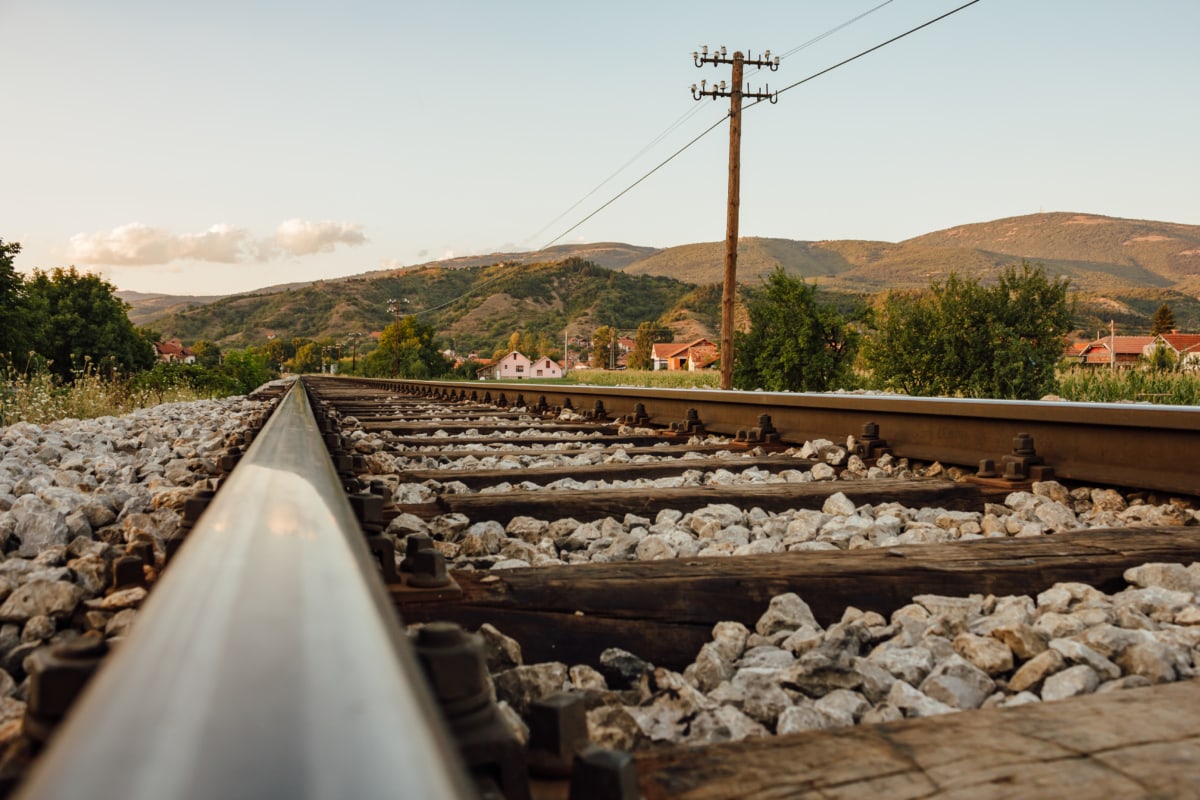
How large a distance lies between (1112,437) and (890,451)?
1178 millimetres

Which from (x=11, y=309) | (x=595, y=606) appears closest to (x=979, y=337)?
(x=595, y=606)

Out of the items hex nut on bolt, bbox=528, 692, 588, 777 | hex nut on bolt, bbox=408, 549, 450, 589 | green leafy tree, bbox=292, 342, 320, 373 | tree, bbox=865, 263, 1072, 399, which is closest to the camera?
hex nut on bolt, bbox=528, 692, 588, 777

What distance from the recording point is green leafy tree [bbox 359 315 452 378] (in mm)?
84438

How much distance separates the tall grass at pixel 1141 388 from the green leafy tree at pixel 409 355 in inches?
2832

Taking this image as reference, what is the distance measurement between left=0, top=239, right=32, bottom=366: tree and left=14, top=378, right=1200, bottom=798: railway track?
40155 mm

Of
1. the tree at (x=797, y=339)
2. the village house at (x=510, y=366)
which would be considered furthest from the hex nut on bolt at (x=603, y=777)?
the village house at (x=510, y=366)

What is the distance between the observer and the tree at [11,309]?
36.7 meters

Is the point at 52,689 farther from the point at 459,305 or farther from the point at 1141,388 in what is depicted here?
the point at 459,305

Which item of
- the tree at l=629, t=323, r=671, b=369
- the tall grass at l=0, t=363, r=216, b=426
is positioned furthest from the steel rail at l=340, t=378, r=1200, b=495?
the tree at l=629, t=323, r=671, b=369

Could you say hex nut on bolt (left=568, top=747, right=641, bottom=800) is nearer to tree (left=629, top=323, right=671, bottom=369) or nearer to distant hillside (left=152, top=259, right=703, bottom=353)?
tree (left=629, top=323, right=671, bottom=369)

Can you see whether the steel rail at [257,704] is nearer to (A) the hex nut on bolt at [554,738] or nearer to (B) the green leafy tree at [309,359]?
(A) the hex nut on bolt at [554,738]

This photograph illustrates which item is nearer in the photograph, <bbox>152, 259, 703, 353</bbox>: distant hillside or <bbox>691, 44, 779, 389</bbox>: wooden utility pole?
<bbox>691, 44, 779, 389</bbox>: wooden utility pole

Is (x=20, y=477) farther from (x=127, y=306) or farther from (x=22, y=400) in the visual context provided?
(x=127, y=306)

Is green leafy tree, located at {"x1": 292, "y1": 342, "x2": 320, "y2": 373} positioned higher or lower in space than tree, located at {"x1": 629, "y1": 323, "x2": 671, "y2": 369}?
lower
